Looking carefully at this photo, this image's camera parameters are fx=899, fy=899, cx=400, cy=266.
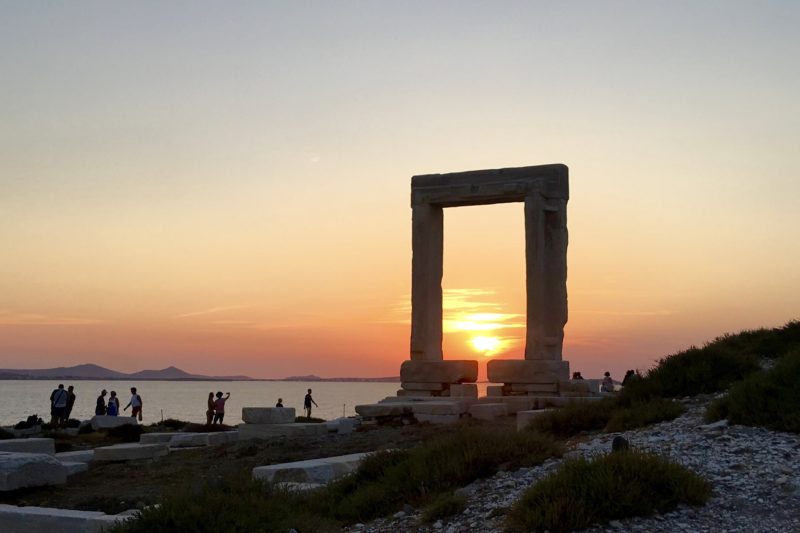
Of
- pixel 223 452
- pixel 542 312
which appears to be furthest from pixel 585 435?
pixel 542 312

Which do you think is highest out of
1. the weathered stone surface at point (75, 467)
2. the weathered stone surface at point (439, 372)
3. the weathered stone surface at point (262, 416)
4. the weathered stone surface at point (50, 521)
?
the weathered stone surface at point (439, 372)

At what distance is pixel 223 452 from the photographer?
1706 cm

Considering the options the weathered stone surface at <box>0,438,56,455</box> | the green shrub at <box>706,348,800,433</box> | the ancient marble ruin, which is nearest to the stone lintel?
the ancient marble ruin

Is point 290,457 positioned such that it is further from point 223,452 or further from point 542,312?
point 542,312

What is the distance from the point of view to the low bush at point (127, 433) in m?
22.2

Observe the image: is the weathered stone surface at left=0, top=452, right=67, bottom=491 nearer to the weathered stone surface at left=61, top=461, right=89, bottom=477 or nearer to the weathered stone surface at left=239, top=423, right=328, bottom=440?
the weathered stone surface at left=61, top=461, right=89, bottom=477

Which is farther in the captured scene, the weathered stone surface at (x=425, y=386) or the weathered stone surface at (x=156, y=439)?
the weathered stone surface at (x=425, y=386)

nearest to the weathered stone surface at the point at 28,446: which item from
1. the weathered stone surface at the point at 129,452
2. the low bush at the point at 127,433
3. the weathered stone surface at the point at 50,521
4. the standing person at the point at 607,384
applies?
the weathered stone surface at the point at 129,452

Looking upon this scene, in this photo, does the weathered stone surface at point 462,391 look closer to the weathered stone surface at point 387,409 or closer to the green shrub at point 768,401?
the weathered stone surface at point 387,409

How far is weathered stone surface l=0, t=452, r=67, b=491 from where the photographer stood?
12.8 meters

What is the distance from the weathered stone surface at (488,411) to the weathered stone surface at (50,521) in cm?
1080

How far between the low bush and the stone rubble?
1474cm

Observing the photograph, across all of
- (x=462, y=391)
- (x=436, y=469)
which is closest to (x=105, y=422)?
(x=462, y=391)

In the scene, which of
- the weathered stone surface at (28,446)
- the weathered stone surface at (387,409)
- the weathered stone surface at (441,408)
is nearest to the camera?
the weathered stone surface at (28,446)
